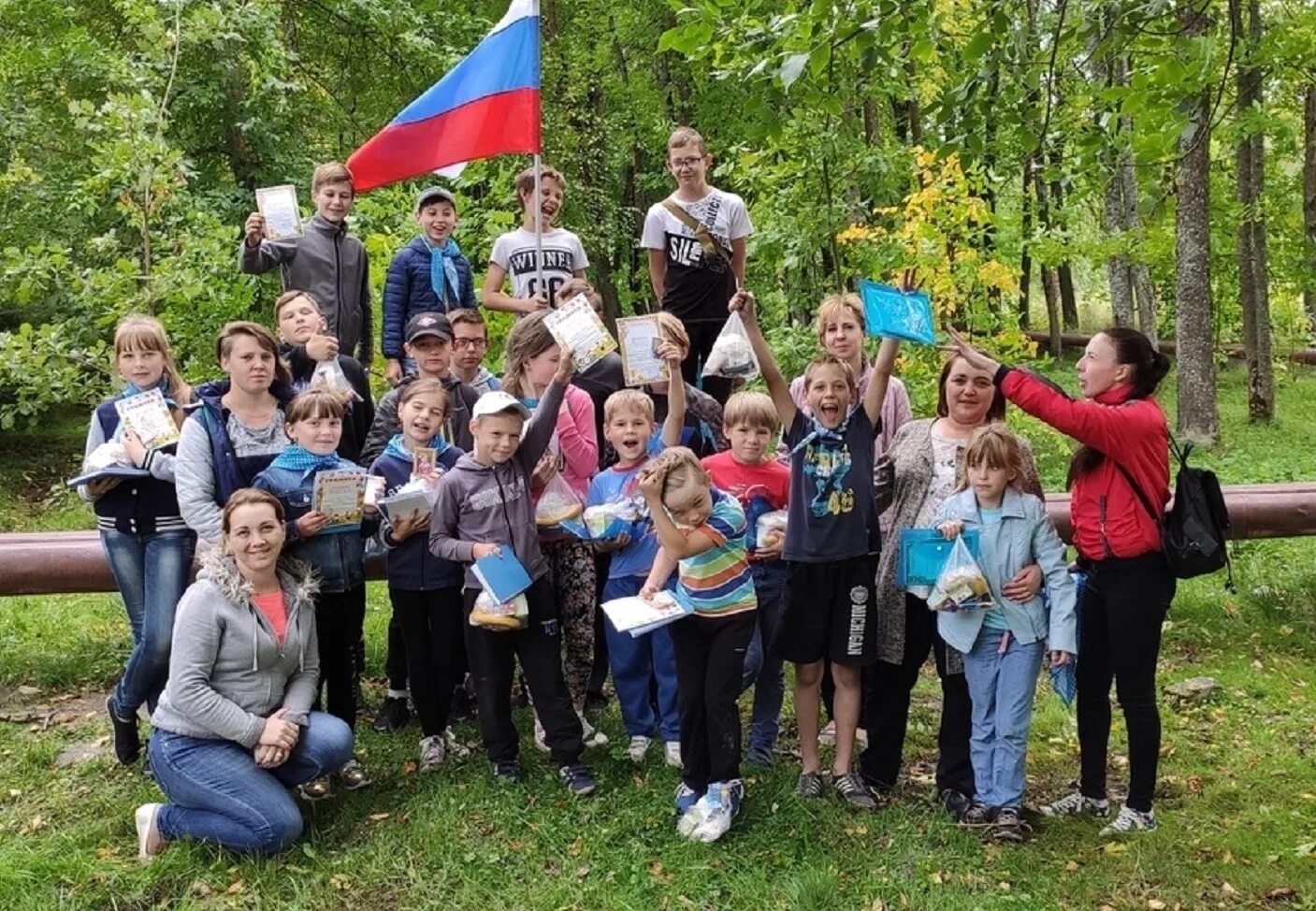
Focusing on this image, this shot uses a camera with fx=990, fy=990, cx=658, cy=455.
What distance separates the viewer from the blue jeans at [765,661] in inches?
173

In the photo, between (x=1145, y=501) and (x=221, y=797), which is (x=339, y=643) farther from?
(x=1145, y=501)

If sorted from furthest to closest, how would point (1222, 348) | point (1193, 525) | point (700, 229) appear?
point (1222, 348) < point (700, 229) < point (1193, 525)

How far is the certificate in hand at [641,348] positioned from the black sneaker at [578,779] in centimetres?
175

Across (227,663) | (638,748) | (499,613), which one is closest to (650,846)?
(638,748)

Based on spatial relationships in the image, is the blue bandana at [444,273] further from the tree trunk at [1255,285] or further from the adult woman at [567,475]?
the tree trunk at [1255,285]

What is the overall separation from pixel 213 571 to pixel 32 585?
272 centimetres

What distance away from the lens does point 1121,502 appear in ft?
12.7

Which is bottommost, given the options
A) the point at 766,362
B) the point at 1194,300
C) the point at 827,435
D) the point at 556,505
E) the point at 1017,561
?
the point at 1017,561

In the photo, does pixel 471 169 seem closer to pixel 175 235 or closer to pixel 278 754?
pixel 175 235

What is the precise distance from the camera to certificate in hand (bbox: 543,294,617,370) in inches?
159

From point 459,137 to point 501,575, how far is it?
8.61 feet

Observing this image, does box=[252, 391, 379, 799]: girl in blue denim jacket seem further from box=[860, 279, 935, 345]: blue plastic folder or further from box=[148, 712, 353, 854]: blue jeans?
box=[860, 279, 935, 345]: blue plastic folder

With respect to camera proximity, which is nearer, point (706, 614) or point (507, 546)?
point (706, 614)

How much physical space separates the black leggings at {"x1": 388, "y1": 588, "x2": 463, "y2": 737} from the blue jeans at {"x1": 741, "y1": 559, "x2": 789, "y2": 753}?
1.34 m
